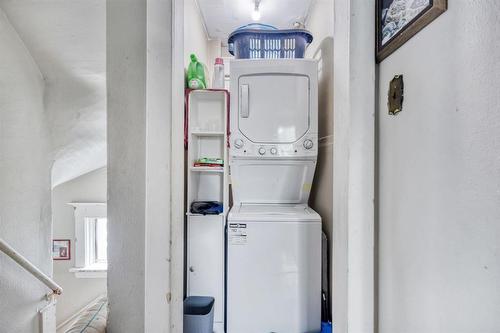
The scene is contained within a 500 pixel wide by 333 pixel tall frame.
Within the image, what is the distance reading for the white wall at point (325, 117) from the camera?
1.69 m

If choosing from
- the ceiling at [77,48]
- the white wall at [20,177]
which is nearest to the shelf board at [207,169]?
the ceiling at [77,48]

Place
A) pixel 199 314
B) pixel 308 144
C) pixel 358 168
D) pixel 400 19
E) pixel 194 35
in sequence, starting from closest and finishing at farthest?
pixel 400 19 < pixel 358 168 < pixel 199 314 < pixel 308 144 < pixel 194 35

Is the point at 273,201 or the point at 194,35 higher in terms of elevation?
the point at 194,35

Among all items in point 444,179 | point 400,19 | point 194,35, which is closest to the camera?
point 444,179

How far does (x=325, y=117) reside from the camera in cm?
185

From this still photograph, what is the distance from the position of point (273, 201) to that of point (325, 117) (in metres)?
0.72

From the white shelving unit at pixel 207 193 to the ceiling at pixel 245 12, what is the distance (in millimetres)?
1046

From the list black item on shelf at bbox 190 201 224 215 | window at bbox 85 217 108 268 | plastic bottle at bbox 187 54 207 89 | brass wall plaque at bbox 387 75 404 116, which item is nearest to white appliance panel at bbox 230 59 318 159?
plastic bottle at bbox 187 54 207 89

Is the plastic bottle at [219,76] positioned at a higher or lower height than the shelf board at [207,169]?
higher

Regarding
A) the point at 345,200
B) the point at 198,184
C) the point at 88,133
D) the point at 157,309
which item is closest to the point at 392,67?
the point at 345,200

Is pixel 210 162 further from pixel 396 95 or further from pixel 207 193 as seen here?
pixel 396 95

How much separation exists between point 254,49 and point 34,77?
154 centimetres

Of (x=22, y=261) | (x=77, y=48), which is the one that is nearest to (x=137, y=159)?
(x=22, y=261)

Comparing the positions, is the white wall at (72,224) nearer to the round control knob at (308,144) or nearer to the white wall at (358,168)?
the round control knob at (308,144)
